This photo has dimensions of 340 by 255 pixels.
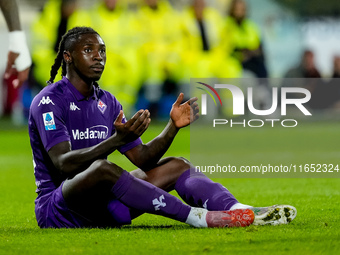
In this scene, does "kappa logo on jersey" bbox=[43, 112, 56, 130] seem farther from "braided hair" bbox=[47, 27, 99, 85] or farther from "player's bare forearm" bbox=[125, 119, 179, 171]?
"player's bare forearm" bbox=[125, 119, 179, 171]

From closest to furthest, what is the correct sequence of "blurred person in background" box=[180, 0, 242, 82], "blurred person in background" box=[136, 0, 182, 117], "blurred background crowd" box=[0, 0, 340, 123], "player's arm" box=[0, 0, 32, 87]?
"player's arm" box=[0, 0, 32, 87]
"blurred background crowd" box=[0, 0, 340, 123]
"blurred person in background" box=[136, 0, 182, 117]
"blurred person in background" box=[180, 0, 242, 82]

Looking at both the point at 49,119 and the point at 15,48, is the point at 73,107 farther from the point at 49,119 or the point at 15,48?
the point at 15,48

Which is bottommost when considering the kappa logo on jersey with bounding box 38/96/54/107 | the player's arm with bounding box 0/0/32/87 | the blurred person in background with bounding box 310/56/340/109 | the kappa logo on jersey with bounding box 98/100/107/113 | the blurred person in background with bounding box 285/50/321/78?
the blurred person in background with bounding box 310/56/340/109

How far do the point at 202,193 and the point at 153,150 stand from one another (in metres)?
0.47

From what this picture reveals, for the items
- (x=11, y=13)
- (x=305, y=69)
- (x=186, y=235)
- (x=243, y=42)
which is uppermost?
(x=11, y=13)

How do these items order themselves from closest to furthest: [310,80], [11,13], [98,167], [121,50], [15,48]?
[98,167]
[15,48]
[11,13]
[121,50]
[310,80]

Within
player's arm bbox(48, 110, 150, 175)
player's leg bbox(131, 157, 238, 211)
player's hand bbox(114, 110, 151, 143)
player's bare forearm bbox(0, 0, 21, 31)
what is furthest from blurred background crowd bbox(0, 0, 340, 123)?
player's hand bbox(114, 110, 151, 143)

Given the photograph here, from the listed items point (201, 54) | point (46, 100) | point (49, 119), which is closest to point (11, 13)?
point (46, 100)

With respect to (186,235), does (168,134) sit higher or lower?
higher

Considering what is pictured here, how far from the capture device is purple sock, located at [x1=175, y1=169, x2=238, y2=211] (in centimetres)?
505

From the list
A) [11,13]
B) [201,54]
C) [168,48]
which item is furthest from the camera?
[201,54]

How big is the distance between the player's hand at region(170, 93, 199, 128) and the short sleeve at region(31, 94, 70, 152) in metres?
0.78

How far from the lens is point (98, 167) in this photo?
4688 millimetres

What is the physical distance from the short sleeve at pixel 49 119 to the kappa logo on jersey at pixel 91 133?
0.44 feet
